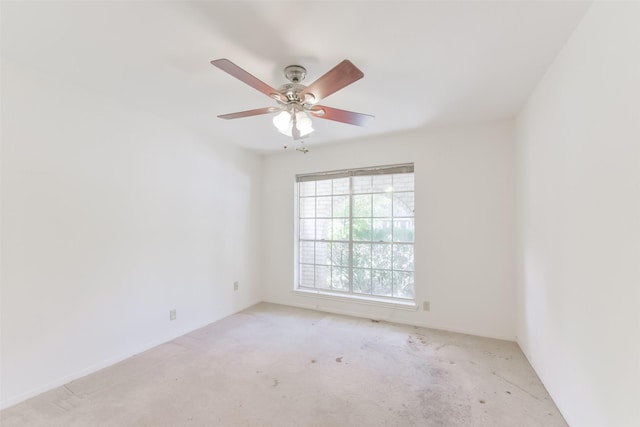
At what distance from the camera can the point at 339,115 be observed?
6.98ft

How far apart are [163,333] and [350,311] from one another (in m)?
2.34

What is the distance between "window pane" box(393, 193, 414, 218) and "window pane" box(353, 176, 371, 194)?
40 centimetres

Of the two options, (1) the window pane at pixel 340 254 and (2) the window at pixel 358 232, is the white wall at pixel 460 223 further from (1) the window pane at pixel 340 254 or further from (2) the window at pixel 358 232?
(1) the window pane at pixel 340 254

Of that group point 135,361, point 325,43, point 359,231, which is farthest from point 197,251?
point 325,43

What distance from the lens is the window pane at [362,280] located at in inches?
155

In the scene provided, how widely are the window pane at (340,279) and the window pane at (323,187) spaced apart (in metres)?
1.17

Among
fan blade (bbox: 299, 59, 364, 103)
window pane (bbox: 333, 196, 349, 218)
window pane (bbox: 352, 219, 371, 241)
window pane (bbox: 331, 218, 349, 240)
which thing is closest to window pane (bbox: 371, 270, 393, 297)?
window pane (bbox: 352, 219, 371, 241)

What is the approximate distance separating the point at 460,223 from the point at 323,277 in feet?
6.88

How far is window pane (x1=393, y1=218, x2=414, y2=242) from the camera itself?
3652 mm

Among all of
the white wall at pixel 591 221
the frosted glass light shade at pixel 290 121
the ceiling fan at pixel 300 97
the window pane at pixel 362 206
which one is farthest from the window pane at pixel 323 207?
the white wall at pixel 591 221

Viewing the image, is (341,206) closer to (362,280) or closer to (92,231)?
(362,280)

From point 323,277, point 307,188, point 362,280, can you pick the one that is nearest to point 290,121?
point 307,188

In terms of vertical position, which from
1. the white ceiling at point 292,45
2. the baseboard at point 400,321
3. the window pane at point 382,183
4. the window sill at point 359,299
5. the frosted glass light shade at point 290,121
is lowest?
the baseboard at point 400,321

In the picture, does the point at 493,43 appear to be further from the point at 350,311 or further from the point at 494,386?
the point at 350,311
